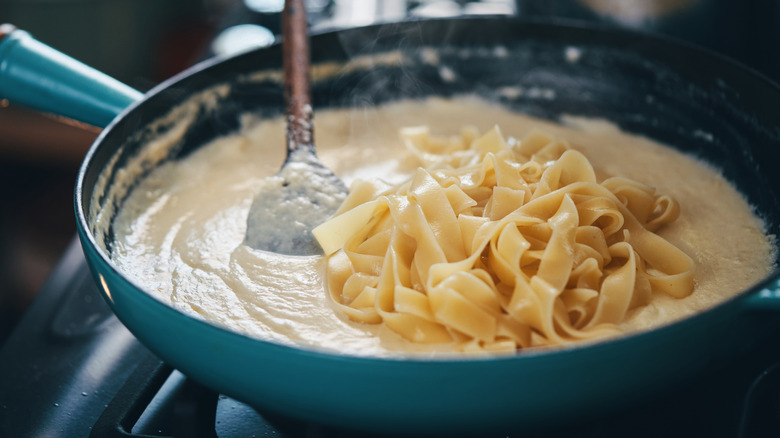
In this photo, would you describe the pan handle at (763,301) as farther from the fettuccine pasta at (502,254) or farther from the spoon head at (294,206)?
the spoon head at (294,206)

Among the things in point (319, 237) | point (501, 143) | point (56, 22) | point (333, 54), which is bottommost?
point (319, 237)

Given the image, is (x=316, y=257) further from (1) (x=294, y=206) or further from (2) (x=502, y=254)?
(2) (x=502, y=254)

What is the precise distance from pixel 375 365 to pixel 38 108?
1153mm

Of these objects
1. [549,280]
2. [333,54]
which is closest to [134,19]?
[333,54]

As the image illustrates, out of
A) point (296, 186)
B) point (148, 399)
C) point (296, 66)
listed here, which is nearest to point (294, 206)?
point (296, 186)

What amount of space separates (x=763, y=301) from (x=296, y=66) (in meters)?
1.26

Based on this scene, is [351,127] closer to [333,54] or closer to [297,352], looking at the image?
[333,54]

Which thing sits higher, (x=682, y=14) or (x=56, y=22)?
(x=56, y=22)

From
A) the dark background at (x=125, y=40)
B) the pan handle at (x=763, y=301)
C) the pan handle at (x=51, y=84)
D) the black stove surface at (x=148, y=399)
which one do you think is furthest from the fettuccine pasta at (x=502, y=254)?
the dark background at (x=125, y=40)

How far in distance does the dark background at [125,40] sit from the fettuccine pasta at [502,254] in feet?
2.39

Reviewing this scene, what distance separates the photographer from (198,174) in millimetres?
1961

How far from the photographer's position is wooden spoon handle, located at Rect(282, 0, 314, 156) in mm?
1848

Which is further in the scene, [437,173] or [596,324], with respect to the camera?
[437,173]

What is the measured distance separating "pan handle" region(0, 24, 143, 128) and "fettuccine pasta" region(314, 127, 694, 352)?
60cm
